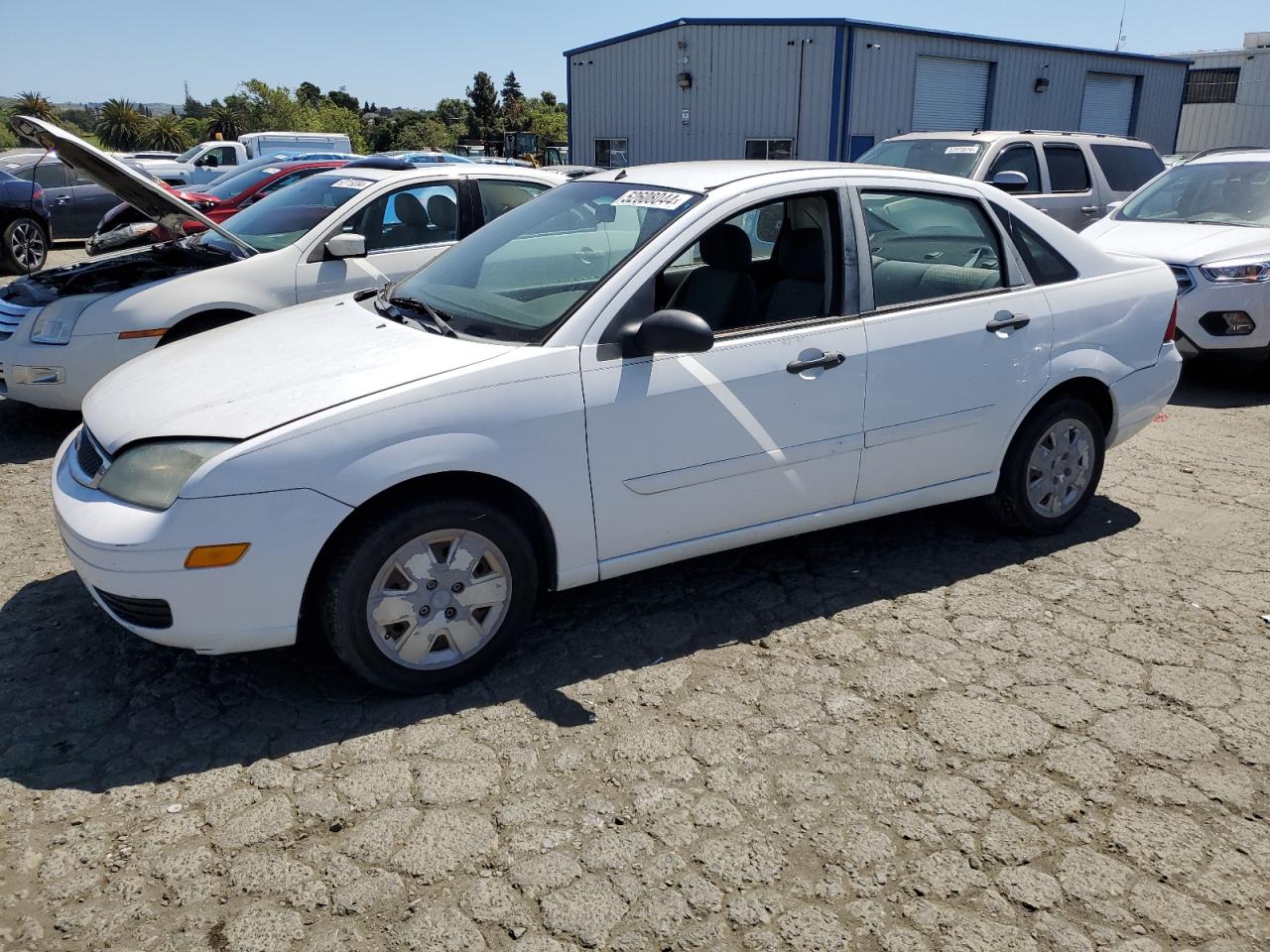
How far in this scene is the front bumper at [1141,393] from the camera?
4727 millimetres

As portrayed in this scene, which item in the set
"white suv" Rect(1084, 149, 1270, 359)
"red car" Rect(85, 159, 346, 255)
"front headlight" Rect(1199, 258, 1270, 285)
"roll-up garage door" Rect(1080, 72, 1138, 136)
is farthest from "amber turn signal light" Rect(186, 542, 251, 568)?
"roll-up garage door" Rect(1080, 72, 1138, 136)

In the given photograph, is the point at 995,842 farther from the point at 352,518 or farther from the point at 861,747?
the point at 352,518

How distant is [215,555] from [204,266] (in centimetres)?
404

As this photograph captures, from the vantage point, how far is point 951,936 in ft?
8.06

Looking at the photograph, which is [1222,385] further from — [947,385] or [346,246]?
[346,246]

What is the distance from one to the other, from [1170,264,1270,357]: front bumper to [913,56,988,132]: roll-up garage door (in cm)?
1858

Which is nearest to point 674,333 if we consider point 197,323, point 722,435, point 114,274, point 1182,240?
point 722,435

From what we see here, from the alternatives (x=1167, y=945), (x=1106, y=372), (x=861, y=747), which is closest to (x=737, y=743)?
(x=861, y=747)

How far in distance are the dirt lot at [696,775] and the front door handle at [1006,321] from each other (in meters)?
1.10

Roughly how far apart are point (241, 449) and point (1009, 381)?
3095 mm

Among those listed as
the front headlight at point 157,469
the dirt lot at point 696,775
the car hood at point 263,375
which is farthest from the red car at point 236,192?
the front headlight at point 157,469

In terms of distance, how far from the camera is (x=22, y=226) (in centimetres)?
1341

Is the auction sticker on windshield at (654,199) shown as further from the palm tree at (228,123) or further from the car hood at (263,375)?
the palm tree at (228,123)

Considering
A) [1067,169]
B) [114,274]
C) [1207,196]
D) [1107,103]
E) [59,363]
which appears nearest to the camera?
[59,363]
